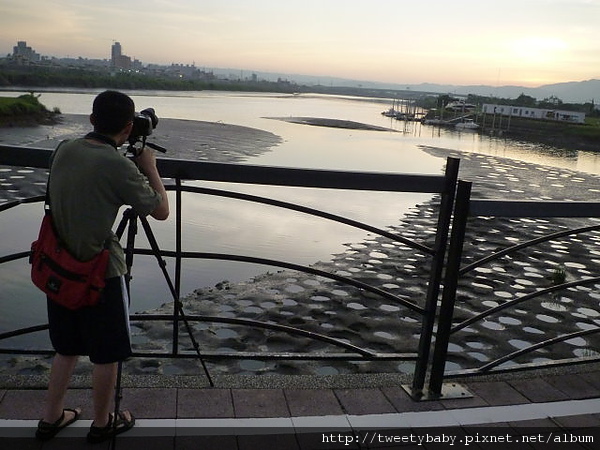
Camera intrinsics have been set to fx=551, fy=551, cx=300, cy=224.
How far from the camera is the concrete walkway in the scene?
240cm

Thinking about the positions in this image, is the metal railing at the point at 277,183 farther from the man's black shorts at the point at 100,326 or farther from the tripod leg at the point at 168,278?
the man's black shorts at the point at 100,326

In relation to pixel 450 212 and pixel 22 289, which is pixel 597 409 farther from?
pixel 22 289

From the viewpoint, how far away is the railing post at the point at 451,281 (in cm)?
276

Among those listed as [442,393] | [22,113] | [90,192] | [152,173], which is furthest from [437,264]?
[22,113]

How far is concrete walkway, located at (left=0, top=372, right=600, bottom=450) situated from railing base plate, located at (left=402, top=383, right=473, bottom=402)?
0.10 feet

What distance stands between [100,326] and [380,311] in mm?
5487

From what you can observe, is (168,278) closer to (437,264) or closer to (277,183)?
(277,183)

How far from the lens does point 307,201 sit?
51.1 feet

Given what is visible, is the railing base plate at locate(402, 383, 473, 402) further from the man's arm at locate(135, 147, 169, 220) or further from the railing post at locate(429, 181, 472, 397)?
the man's arm at locate(135, 147, 169, 220)

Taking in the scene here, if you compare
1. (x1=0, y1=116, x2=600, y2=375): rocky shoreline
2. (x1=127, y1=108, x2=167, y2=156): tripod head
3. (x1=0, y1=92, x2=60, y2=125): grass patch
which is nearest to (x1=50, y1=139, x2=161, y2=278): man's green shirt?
(x1=127, y1=108, x2=167, y2=156): tripod head

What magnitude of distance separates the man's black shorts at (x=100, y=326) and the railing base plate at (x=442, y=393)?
60.6 inches

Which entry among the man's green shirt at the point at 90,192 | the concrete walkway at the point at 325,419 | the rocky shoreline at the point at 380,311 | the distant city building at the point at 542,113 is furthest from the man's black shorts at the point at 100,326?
Answer: the distant city building at the point at 542,113

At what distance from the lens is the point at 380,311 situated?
7297 millimetres

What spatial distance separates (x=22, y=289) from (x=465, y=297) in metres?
6.29
